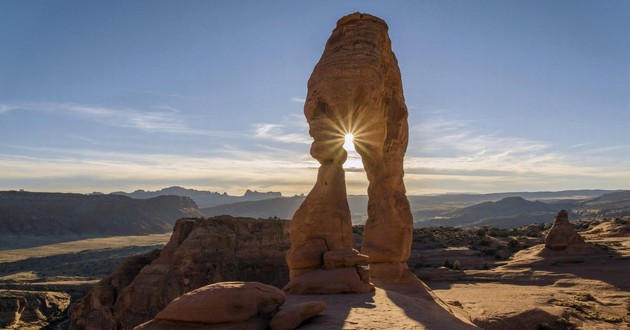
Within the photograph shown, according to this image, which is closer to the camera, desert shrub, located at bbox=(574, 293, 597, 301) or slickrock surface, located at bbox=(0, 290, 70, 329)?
desert shrub, located at bbox=(574, 293, 597, 301)

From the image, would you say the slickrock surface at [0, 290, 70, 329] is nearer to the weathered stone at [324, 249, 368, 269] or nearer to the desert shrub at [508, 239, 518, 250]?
the weathered stone at [324, 249, 368, 269]

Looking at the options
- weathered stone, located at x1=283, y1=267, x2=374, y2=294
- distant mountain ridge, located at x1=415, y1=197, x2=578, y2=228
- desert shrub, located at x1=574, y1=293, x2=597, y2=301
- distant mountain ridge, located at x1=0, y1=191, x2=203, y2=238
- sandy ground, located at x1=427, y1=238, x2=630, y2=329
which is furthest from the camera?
distant mountain ridge, located at x1=415, y1=197, x2=578, y2=228

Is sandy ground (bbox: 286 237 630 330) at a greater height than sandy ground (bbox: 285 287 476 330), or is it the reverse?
sandy ground (bbox: 285 287 476 330)

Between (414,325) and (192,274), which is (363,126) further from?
(192,274)

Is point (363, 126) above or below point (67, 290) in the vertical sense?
above

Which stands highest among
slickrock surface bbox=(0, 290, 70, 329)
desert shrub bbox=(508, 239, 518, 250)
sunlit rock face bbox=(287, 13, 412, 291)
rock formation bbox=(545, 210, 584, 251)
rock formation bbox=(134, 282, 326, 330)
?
sunlit rock face bbox=(287, 13, 412, 291)

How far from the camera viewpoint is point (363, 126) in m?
14.9

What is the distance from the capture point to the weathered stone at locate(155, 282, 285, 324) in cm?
759

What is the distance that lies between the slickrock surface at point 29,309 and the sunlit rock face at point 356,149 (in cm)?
2464

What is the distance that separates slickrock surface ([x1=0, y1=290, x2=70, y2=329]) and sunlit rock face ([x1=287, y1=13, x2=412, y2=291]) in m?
24.6

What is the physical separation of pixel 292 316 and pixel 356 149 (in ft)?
28.7

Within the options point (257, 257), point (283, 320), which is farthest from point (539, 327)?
point (257, 257)

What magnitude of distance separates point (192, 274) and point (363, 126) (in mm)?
12658

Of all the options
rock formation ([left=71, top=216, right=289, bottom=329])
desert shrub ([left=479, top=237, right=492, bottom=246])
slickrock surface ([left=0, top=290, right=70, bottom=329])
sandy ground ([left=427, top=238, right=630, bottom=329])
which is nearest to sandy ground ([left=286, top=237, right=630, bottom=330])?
sandy ground ([left=427, top=238, right=630, bottom=329])
